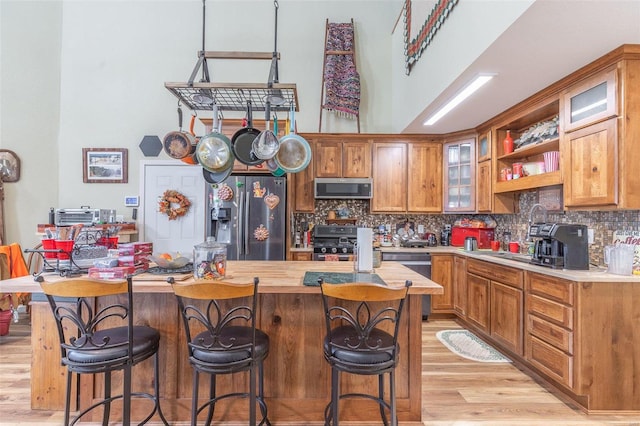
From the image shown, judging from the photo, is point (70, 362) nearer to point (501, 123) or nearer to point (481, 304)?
point (481, 304)

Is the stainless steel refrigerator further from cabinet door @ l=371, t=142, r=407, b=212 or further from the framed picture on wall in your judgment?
the framed picture on wall

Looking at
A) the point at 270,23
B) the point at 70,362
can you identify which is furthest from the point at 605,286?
the point at 270,23

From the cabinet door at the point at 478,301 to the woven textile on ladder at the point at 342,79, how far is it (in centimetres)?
280

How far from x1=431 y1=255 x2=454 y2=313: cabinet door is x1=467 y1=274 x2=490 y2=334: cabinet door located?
0.34 metres

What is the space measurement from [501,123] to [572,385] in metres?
2.65

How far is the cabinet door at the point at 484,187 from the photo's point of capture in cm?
385

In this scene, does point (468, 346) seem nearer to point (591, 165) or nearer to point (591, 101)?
point (591, 165)

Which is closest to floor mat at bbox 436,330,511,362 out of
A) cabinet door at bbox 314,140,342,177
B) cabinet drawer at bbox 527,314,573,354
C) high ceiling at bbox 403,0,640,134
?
cabinet drawer at bbox 527,314,573,354

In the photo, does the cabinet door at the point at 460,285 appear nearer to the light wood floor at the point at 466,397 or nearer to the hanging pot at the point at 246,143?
the light wood floor at the point at 466,397

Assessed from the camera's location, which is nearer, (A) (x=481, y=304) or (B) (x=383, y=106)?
(A) (x=481, y=304)

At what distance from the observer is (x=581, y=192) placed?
8.14 ft

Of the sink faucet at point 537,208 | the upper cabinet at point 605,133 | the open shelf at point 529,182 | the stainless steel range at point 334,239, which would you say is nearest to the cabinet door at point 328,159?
the stainless steel range at point 334,239

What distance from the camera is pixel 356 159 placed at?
4387 mm

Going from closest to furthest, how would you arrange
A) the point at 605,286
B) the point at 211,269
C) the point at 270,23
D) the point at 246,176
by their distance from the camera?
the point at 211,269 < the point at 605,286 < the point at 246,176 < the point at 270,23
